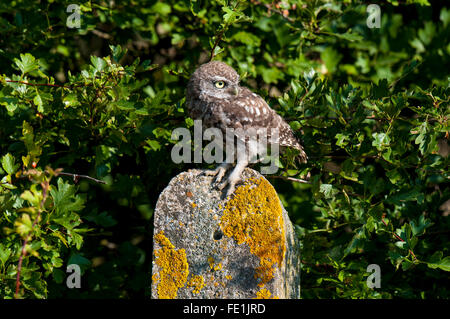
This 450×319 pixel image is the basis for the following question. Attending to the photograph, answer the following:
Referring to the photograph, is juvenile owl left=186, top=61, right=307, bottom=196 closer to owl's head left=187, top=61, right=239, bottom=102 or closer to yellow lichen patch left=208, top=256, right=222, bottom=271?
owl's head left=187, top=61, right=239, bottom=102

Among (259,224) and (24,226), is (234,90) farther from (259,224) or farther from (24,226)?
(24,226)

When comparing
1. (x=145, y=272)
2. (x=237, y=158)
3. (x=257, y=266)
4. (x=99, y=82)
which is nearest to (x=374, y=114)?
(x=237, y=158)

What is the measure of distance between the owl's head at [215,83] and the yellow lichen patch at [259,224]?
99 centimetres

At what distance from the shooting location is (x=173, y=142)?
4152mm

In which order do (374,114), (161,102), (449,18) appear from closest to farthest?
1. (374,114)
2. (161,102)
3. (449,18)

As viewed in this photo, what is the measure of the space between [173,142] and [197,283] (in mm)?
1377

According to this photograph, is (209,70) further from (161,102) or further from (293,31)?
(293,31)

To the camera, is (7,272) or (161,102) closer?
(7,272)

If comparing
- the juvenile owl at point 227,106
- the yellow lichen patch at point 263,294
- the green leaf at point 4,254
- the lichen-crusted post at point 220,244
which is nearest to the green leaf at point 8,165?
the green leaf at point 4,254

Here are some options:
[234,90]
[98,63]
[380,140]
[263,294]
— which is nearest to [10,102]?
[98,63]

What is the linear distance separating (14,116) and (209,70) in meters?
1.51

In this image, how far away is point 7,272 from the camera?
3.54 meters

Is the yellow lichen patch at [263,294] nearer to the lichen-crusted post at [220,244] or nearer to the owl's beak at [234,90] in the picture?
the lichen-crusted post at [220,244]

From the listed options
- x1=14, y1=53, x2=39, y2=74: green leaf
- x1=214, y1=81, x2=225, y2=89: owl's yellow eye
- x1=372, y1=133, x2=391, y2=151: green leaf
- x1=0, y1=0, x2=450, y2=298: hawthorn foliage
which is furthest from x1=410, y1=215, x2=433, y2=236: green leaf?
x1=14, y1=53, x2=39, y2=74: green leaf
